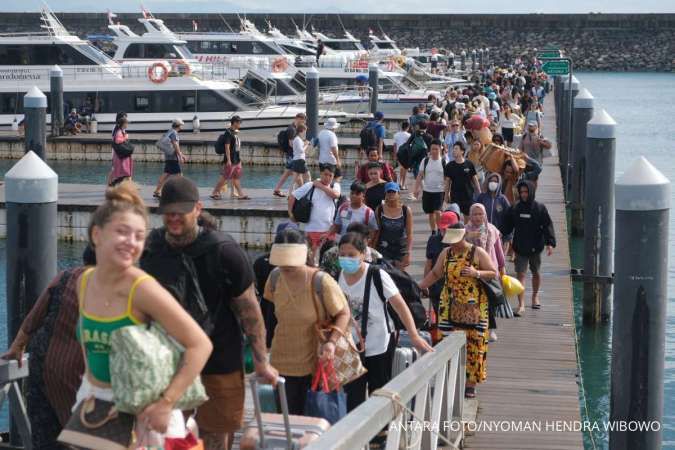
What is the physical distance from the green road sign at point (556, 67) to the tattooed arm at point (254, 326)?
20602mm

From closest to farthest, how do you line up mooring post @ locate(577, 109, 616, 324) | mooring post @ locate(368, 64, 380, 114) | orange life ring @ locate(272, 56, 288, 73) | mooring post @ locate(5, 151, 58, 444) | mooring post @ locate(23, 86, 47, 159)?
mooring post @ locate(5, 151, 58, 444) → mooring post @ locate(577, 109, 616, 324) → mooring post @ locate(23, 86, 47, 159) → mooring post @ locate(368, 64, 380, 114) → orange life ring @ locate(272, 56, 288, 73)

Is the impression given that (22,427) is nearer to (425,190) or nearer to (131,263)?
(131,263)

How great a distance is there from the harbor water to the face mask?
3422 millimetres

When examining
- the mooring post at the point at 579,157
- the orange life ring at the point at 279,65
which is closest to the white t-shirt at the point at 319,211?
the mooring post at the point at 579,157

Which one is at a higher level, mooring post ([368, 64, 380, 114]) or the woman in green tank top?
mooring post ([368, 64, 380, 114])

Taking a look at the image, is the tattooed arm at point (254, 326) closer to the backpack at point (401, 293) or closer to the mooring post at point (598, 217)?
the backpack at point (401, 293)

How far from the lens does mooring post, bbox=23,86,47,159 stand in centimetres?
2156

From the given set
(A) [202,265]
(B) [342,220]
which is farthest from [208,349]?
(B) [342,220]

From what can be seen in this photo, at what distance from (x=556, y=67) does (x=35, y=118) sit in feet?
34.0

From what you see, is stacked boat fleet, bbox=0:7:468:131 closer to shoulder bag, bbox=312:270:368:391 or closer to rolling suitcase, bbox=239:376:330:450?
shoulder bag, bbox=312:270:368:391

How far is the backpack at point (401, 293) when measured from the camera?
729 centimetres

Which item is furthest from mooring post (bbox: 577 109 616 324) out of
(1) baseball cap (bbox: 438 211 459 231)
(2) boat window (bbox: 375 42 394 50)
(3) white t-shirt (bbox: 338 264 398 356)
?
(2) boat window (bbox: 375 42 394 50)

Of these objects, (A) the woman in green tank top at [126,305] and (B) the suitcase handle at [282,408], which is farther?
(B) the suitcase handle at [282,408]

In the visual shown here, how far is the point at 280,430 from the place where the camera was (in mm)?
5617
